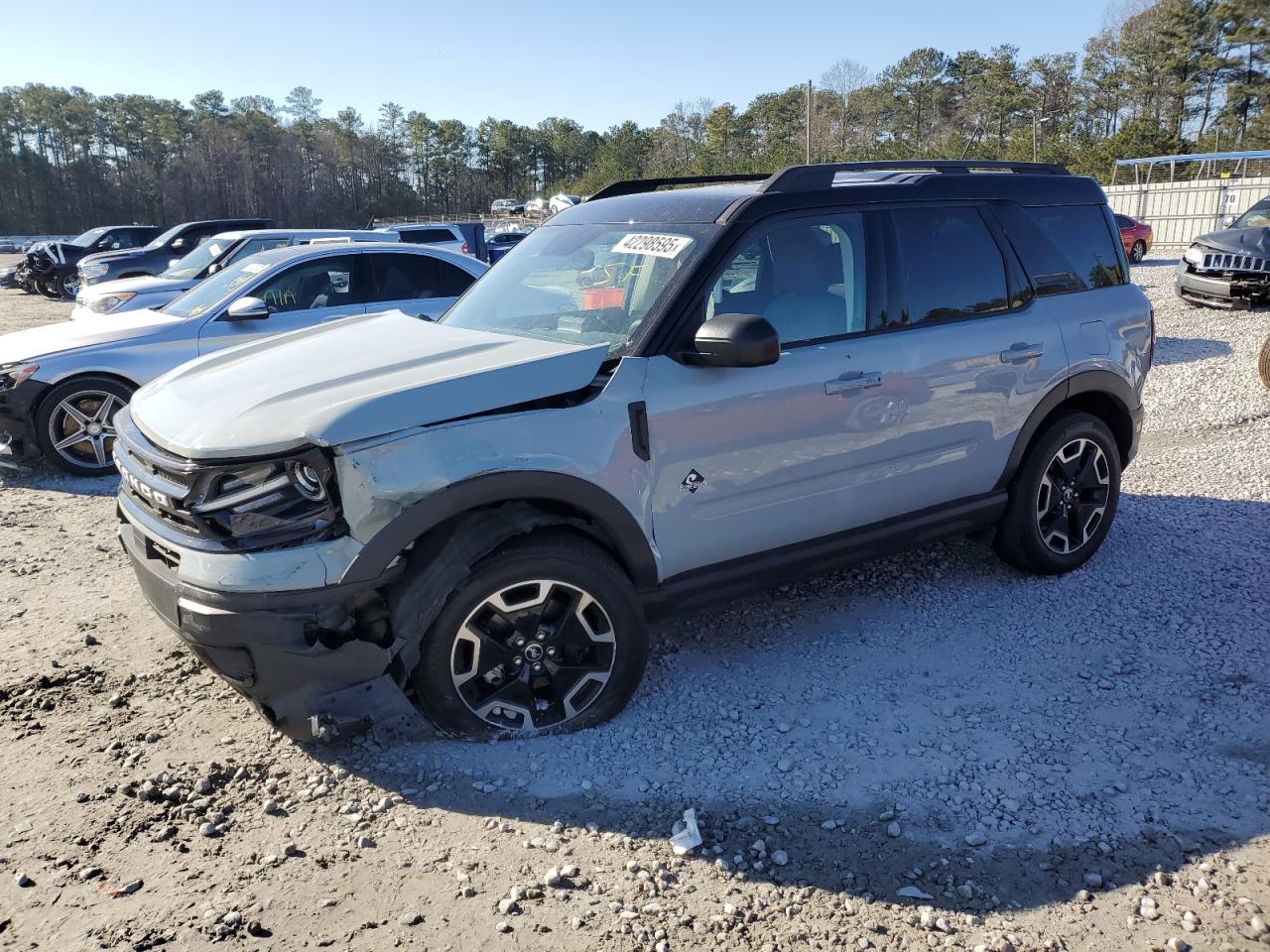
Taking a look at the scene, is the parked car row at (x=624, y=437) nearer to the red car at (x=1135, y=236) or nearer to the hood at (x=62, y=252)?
the red car at (x=1135, y=236)

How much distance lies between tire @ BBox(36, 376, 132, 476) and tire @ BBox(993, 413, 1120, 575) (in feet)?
21.8

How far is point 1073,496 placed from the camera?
16.0 ft

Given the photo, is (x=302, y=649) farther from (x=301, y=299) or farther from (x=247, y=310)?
(x=301, y=299)

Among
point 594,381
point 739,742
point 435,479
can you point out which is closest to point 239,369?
point 435,479

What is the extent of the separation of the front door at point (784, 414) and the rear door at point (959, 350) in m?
0.15

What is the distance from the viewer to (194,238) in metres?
21.3

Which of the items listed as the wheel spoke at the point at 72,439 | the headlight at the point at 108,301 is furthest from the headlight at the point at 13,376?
the headlight at the point at 108,301

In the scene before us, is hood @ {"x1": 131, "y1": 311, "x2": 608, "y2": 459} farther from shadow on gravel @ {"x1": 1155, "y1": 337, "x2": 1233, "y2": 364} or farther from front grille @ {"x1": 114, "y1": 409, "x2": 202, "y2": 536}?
shadow on gravel @ {"x1": 1155, "y1": 337, "x2": 1233, "y2": 364}

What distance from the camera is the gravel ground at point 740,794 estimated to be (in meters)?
2.59

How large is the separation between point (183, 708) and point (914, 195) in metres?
3.84

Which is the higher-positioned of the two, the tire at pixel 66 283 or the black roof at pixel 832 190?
the black roof at pixel 832 190

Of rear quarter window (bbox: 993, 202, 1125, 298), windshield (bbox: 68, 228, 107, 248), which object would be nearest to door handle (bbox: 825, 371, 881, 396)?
rear quarter window (bbox: 993, 202, 1125, 298)

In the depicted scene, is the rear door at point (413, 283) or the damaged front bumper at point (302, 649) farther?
the rear door at point (413, 283)

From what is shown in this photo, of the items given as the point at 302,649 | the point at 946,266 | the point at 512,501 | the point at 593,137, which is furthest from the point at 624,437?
the point at 593,137
